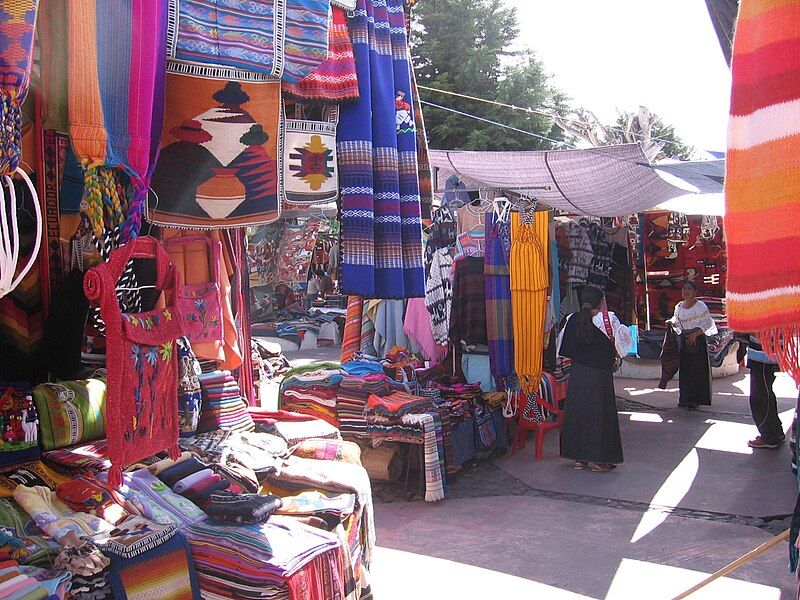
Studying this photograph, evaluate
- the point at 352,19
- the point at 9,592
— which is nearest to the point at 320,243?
the point at 352,19

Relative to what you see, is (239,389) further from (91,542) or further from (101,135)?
(101,135)

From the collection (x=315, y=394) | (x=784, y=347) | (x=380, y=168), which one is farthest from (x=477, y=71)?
(x=784, y=347)

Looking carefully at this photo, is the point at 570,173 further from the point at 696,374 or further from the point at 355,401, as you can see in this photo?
the point at 696,374

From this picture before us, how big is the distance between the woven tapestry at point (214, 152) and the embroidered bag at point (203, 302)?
0.80m

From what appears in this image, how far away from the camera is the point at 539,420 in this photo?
7066mm

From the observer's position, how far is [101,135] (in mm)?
1970

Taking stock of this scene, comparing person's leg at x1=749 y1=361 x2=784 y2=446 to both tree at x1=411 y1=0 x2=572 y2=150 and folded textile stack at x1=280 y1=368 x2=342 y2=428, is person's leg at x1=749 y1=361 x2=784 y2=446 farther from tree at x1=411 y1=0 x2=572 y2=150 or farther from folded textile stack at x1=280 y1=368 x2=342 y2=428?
tree at x1=411 y1=0 x2=572 y2=150

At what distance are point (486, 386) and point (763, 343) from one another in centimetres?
556

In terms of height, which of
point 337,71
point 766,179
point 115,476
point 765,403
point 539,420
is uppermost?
point 337,71

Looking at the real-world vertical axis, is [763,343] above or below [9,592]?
above

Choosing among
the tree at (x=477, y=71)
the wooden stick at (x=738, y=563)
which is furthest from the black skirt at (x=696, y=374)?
the tree at (x=477, y=71)

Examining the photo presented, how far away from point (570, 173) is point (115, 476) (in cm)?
552

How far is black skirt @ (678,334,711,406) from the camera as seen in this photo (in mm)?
8867

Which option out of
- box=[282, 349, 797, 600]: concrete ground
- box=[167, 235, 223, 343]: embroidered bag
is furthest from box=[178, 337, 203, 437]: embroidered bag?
box=[282, 349, 797, 600]: concrete ground
